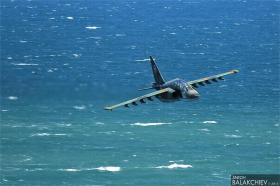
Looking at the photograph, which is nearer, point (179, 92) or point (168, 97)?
point (179, 92)

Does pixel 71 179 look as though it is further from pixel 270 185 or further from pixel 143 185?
pixel 270 185

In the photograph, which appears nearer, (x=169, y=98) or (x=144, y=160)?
(x=169, y=98)

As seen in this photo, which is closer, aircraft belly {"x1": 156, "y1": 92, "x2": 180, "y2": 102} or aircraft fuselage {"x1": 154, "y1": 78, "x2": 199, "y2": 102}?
aircraft fuselage {"x1": 154, "y1": 78, "x2": 199, "y2": 102}

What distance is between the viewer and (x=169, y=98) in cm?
12644

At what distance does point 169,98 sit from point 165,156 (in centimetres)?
7418

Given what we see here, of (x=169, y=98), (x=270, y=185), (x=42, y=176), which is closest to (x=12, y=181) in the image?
(x=42, y=176)

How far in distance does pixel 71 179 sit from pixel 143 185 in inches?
596

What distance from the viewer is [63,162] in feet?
654

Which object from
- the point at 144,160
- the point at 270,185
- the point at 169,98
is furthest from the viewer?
the point at 144,160

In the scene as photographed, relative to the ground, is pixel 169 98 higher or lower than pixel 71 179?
higher

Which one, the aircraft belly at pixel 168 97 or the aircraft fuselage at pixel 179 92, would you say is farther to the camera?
the aircraft belly at pixel 168 97

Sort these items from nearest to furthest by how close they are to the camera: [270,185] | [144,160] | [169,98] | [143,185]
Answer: [169,98], [270,185], [143,185], [144,160]

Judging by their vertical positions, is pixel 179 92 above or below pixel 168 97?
above

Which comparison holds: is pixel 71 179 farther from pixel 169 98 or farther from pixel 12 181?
pixel 169 98
